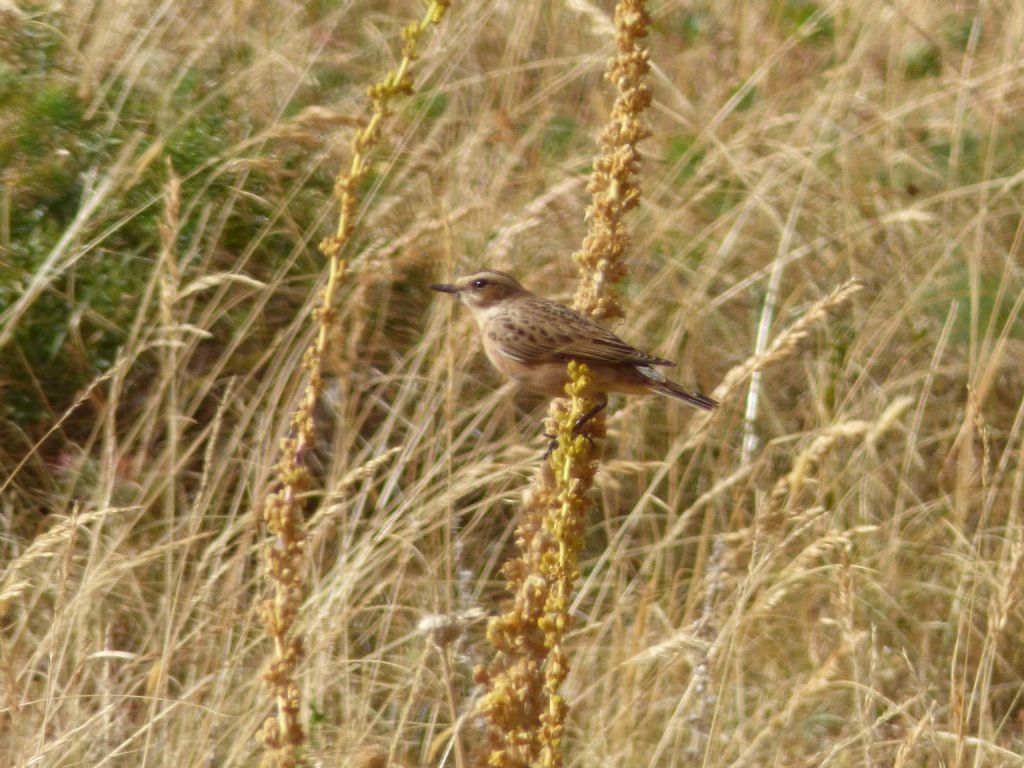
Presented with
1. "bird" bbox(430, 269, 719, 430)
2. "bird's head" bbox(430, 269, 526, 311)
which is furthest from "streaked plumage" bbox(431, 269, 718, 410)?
"bird's head" bbox(430, 269, 526, 311)

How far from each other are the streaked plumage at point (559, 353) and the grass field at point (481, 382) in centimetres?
21

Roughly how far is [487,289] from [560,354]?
0.64 m

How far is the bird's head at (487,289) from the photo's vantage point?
4.03 metres

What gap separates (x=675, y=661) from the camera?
3674 millimetres

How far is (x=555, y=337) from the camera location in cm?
353

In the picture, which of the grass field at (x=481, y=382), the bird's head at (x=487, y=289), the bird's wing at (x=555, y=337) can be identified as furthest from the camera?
the bird's head at (x=487, y=289)

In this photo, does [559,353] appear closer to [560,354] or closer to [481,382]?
[560,354]

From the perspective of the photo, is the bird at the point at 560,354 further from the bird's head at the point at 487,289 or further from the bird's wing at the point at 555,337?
the bird's head at the point at 487,289

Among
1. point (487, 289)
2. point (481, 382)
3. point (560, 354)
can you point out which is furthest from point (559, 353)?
point (481, 382)

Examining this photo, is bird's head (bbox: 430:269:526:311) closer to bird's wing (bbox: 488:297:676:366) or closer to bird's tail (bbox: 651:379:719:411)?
bird's wing (bbox: 488:297:676:366)

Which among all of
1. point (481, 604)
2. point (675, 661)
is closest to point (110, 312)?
point (481, 604)

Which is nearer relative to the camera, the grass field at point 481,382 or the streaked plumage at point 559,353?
the streaked plumage at point 559,353

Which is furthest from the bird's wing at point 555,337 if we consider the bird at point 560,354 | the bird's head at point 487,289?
the bird's head at point 487,289

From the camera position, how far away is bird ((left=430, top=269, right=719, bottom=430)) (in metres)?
3.40
